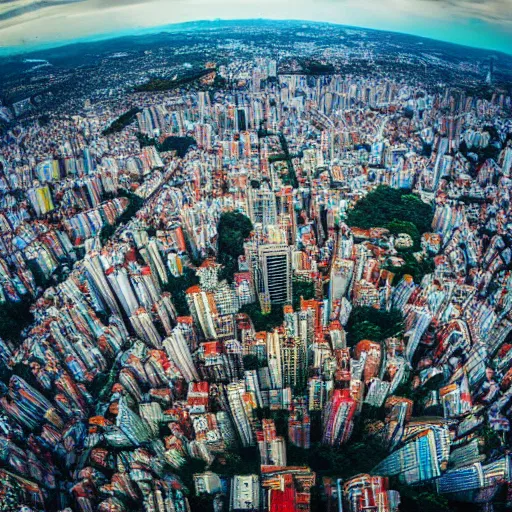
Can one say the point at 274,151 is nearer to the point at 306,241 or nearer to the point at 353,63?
the point at 306,241

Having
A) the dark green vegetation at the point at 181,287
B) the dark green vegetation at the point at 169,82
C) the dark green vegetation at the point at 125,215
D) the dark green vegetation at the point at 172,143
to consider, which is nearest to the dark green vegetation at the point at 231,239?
the dark green vegetation at the point at 181,287

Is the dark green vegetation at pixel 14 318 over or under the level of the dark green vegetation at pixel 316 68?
under

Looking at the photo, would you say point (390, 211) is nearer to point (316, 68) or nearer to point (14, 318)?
point (14, 318)

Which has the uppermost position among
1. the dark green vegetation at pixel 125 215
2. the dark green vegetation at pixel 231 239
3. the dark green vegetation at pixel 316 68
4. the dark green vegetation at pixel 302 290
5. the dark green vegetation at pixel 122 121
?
the dark green vegetation at pixel 316 68

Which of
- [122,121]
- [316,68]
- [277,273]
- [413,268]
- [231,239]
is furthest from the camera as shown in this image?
[316,68]

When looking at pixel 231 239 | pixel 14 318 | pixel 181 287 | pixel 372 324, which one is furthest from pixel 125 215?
pixel 372 324

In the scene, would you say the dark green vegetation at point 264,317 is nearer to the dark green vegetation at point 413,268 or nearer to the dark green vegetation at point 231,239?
the dark green vegetation at point 231,239

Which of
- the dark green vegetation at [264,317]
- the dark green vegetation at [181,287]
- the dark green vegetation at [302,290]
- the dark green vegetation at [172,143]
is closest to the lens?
the dark green vegetation at [264,317]
